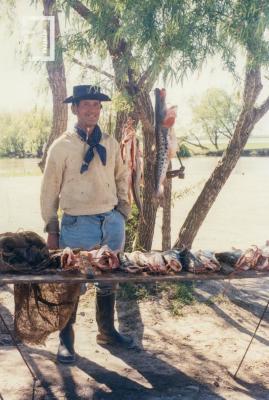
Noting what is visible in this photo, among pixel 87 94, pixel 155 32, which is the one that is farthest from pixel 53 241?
pixel 155 32

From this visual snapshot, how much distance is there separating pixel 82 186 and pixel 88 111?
740mm

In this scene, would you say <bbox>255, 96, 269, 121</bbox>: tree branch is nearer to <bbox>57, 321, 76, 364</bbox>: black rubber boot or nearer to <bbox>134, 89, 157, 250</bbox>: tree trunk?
<bbox>134, 89, 157, 250</bbox>: tree trunk

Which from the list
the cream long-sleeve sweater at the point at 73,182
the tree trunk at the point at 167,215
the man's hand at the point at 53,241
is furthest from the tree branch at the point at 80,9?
the tree trunk at the point at 167,215

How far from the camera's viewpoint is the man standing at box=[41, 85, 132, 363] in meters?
4.80

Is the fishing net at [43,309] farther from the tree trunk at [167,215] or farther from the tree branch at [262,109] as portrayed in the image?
the tree branch at [262,109]

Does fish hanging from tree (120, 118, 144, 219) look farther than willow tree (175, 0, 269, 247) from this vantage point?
Yes

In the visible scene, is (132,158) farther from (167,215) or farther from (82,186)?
(167,215)

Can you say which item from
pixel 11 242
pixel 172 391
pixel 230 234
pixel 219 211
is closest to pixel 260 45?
pixel 11 242

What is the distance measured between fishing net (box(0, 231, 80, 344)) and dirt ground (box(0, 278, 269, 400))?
0.48 metres

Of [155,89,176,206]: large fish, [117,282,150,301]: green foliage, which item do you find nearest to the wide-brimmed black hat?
[155,89,176,206]: large fish

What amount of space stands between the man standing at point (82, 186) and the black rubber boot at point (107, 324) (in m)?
0.48

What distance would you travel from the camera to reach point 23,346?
5.45 metres

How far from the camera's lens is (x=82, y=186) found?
4828 mm

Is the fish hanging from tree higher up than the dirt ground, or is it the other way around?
the fish hanging from tree
